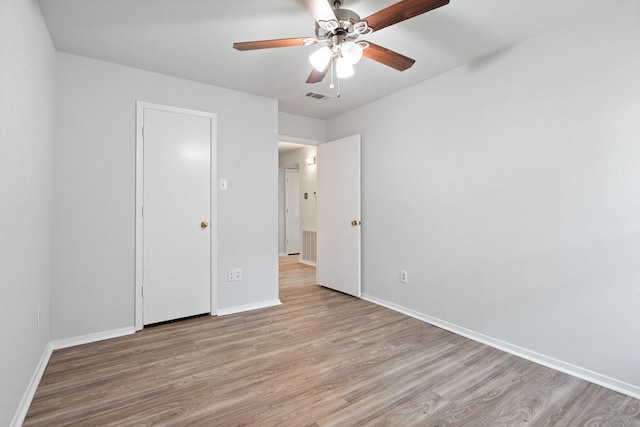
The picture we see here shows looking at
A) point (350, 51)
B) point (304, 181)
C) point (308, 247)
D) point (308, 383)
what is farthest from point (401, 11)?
point (308, 247)

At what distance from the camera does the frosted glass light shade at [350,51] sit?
5.75ft

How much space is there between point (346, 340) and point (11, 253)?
2261 millimetres

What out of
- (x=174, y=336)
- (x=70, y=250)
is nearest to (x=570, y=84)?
(x=174, y=336)

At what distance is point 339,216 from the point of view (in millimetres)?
4094

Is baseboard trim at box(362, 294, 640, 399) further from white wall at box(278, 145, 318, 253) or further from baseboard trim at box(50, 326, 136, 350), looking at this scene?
white wall at box(278, 145, 318, 253)

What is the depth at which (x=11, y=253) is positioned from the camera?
1.53 metres

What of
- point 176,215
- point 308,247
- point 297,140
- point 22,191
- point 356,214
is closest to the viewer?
point 22,191

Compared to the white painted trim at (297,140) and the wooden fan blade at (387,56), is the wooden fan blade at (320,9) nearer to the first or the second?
the wooden fan blade at (387,56)

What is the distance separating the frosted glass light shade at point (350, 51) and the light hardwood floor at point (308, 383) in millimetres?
2033

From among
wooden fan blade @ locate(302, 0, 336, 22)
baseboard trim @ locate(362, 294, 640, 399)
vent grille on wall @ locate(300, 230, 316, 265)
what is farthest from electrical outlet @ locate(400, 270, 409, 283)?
vent grille on wall @ locate(300, 230, 316, 265)

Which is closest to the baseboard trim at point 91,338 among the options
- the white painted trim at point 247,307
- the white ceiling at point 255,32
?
the white painted trim at point 247,307

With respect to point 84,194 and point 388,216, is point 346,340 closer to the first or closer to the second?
point 388,216

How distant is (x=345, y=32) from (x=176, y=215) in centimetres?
226

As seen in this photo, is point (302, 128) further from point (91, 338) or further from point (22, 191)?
point (91, 338)
